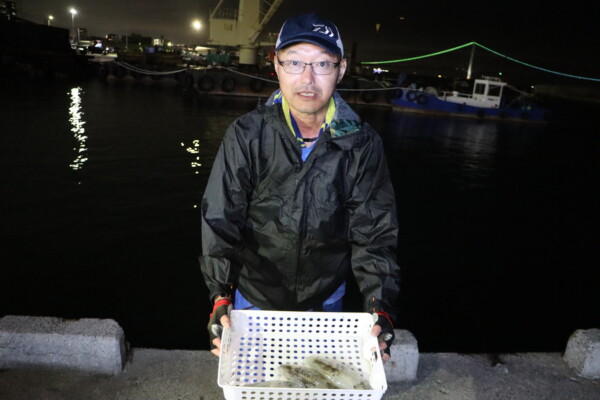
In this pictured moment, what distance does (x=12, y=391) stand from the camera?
2.80 metres

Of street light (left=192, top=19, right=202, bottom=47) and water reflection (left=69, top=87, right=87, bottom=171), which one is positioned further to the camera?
street light (left=192, top=19, right=202, bottom=47)

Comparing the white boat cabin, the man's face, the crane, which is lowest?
the man's face

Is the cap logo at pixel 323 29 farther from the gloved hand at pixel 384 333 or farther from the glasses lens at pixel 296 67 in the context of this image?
the gloved hand at pixel 384 333

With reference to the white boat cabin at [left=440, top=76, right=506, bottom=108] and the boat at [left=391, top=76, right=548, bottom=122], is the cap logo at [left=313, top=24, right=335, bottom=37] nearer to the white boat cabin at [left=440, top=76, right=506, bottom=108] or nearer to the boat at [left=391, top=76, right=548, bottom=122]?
the boat at [left=391, top=76, right=548, bottom=122]

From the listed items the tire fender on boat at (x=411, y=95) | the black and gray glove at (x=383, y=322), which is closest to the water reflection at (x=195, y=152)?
the black and gray glove at (x=383, y=322)

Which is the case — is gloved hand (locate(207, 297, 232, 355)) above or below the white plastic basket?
above

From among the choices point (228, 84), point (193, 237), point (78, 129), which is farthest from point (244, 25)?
point (193, 237)

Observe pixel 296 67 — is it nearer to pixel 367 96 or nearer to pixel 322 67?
pixel 322 67

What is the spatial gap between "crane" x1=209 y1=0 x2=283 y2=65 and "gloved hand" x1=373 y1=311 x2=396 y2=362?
41.6 meters

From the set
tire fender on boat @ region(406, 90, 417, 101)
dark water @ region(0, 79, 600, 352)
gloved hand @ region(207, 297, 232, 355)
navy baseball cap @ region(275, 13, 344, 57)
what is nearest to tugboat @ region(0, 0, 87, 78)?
dark water @ region(0, 79, 600, 352)

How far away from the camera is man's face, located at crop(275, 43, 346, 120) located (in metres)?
2.11

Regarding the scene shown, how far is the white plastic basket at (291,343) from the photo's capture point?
1.92 m

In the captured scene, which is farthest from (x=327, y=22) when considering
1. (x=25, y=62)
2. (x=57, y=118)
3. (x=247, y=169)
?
(x=25, y=62)

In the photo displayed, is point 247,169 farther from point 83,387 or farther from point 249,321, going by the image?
point 83,387
